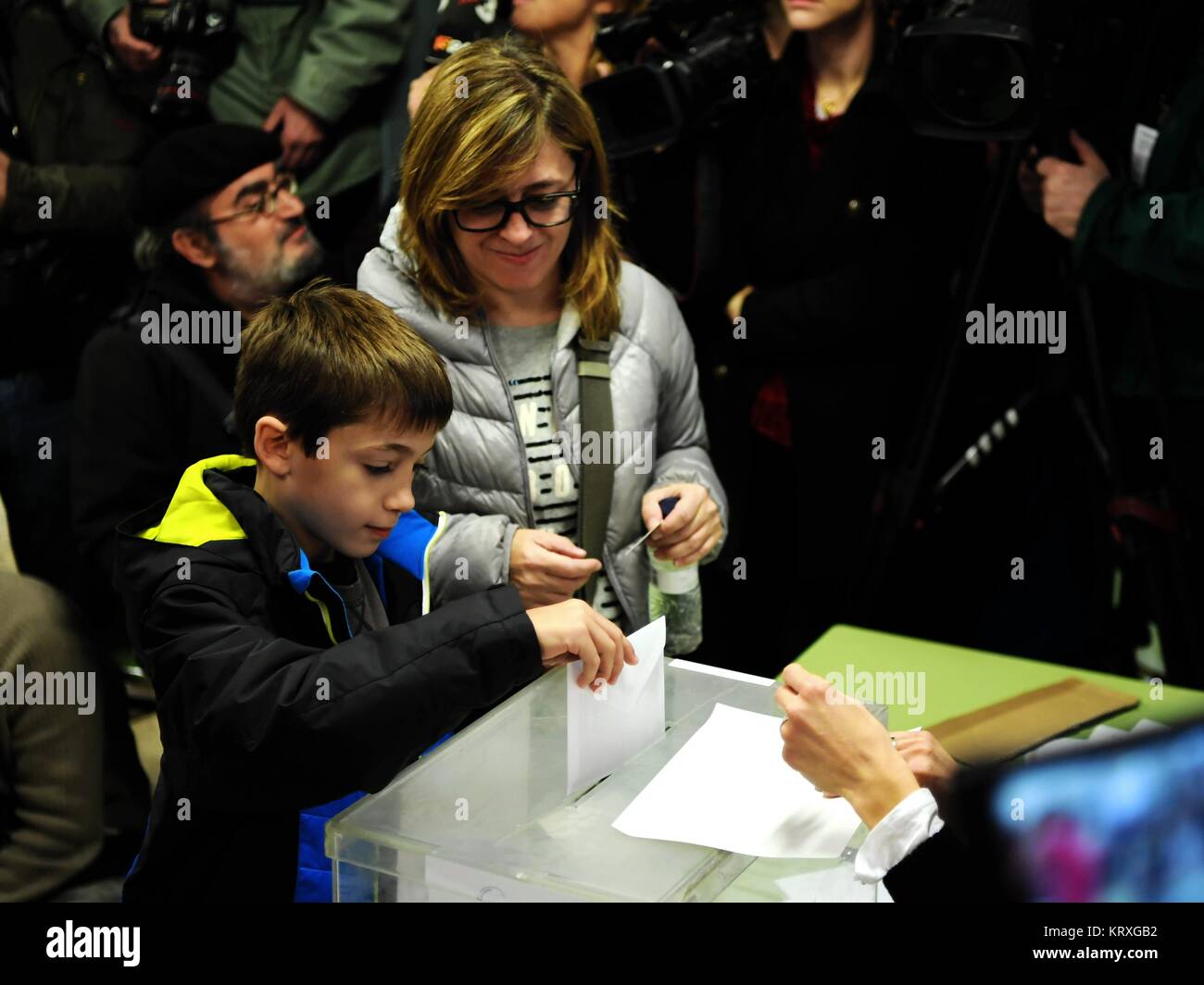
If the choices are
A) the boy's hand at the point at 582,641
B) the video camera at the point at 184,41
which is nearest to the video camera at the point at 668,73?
the video camera at the point at 184,41

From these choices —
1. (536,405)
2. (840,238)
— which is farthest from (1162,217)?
(536,405)

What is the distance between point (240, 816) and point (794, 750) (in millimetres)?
598

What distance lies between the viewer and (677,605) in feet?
7.94

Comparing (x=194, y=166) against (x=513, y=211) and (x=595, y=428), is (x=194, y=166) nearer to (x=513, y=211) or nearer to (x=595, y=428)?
(x=513, y=211)

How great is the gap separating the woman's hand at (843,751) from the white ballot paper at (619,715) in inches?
5.9

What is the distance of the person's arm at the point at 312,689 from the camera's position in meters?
1.43

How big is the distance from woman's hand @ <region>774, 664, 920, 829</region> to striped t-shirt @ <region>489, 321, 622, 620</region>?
74 centimetres

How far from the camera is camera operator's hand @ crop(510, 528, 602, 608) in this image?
6.56ft

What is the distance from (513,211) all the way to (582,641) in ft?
2.59

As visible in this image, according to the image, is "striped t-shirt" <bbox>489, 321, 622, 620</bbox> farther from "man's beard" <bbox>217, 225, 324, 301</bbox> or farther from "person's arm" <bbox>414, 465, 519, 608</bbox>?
"man's beard" <bbox>217, 225, 324, 301</bbox>

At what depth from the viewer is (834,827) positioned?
5.14 ft

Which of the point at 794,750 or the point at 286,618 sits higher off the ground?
the point at 286,618
